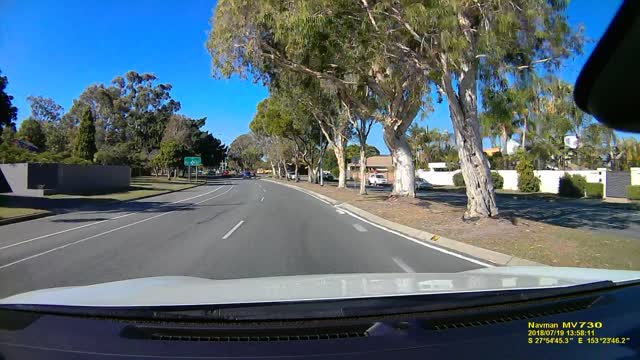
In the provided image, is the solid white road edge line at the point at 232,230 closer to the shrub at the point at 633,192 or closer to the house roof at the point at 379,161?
the shrub at the point at 633,192

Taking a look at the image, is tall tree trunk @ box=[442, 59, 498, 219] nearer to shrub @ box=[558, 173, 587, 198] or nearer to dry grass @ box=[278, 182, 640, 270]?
dry grass @ box=[278, 182, 640, 270]

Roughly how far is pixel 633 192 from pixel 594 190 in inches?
168

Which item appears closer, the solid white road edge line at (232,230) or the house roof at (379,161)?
the solid white road edge line at (232,230)

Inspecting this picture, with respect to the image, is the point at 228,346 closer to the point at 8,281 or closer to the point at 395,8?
the point at 8,281

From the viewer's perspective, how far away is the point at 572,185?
131 feet

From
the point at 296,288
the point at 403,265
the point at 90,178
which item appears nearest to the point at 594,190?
the point at 403,265

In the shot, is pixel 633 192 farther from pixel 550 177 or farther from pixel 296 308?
pixel 296 308

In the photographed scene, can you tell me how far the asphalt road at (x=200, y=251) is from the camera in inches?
365

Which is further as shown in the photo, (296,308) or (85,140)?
(85,140)

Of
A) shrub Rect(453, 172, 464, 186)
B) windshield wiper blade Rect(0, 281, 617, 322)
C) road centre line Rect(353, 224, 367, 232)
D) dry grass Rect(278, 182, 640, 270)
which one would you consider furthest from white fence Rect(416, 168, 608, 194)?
windshield wiper blade Rect(0, 281, 617, 322)

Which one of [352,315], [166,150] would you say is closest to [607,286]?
[352,315]

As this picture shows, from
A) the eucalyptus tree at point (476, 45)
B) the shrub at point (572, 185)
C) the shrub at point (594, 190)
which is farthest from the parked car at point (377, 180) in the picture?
the eucalyptus tree at point (476, 45)

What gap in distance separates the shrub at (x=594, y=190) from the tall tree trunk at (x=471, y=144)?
26.8 metres

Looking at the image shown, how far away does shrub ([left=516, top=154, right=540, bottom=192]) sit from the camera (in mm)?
45781
